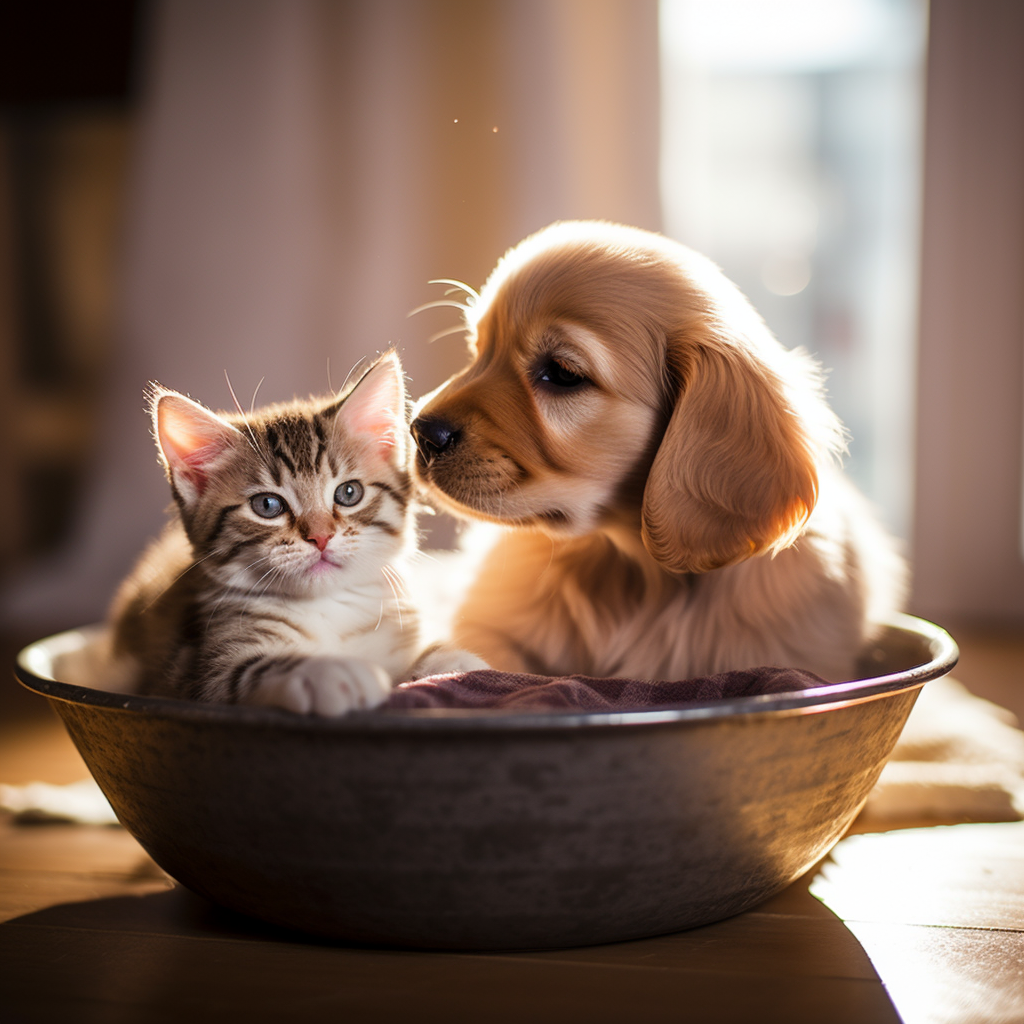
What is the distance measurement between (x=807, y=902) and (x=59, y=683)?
881 millimetres

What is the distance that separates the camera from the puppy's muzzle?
1403mm

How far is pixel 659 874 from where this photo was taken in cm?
96

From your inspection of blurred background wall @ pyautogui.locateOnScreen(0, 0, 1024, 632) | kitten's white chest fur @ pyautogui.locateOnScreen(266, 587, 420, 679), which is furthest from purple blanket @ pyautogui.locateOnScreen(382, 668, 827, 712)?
blurred background wall @ pyautogui.locateOnScreen(0, 0, 1024, 632)

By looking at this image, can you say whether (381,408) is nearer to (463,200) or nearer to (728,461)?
(728,461)

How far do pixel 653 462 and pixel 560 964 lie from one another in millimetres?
686

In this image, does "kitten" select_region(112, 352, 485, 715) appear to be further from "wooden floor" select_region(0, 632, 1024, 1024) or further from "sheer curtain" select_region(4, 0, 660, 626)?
"sheer curtain" select_region(4, 0, 660, 626)

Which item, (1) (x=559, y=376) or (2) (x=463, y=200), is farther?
(2) (x=463, y=200)

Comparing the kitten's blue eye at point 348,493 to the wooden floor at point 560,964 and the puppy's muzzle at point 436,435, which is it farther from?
the wooden floor at point 560,964

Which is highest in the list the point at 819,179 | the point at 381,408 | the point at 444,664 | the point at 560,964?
the point at 819,179

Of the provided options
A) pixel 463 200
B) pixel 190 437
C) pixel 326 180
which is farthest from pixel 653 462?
pixel 326 180

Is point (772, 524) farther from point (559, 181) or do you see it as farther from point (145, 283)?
point (145, 283)

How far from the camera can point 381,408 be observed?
4.51ft

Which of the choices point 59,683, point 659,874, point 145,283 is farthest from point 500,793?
point 145,283

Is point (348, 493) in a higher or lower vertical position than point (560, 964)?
higher
